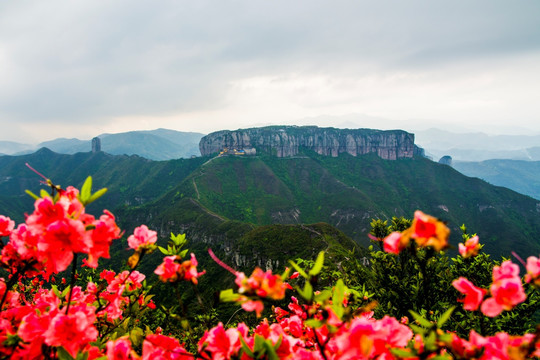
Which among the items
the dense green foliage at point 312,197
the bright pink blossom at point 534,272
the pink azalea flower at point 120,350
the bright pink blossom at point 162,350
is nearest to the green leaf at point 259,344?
the bright pink blossom at point 162,350

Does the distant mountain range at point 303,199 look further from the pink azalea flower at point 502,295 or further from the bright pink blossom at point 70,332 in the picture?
the pink azalea flower at point 502,295

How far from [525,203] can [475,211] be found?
29.3 metres

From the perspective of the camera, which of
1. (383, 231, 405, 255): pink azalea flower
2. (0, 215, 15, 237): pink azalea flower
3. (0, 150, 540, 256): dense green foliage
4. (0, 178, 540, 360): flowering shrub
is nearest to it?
(0, 178, 540, 360): flowering shrub

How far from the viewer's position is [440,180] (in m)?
171

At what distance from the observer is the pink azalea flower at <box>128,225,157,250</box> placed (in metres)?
2.54

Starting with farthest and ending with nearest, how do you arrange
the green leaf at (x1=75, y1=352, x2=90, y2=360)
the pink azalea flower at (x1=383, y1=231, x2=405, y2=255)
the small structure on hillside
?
the small structure on hillside
the green leaf at (x1=75, y1=352, x2=90, y2=360)
the pink azalea flower at (x1=383, y1=231, x2=405, y2=255)

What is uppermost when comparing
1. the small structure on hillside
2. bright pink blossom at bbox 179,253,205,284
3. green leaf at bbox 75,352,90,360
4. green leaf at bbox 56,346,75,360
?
the small structure on hillside

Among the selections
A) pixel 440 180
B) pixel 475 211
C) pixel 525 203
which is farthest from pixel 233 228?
pixel 525 203

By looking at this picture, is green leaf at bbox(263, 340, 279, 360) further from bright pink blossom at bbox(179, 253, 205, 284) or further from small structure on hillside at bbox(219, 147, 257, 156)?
small structure on hillside at bbox(219, 147, 257, 156)

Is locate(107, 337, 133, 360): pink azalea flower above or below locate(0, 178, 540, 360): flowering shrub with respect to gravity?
below

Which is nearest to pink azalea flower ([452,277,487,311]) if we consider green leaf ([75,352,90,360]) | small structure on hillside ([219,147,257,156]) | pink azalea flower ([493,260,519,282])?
pink azalea flower ([493,260,519,282])

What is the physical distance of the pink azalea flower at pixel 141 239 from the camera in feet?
8.34

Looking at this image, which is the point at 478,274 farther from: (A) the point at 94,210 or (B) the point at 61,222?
(A) the point at 94,210

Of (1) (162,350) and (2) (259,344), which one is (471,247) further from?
(1) (162,350)
